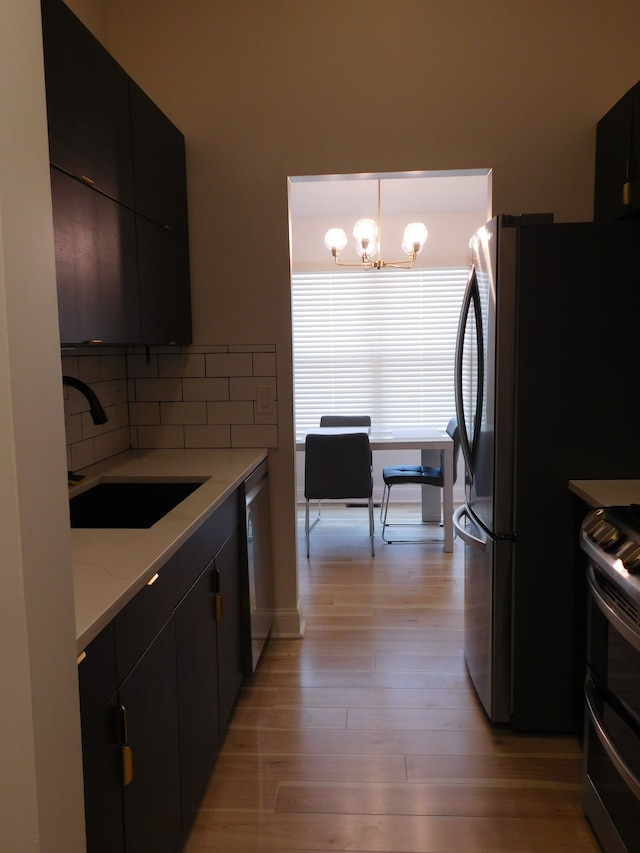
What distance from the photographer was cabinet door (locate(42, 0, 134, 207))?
5.51 ft

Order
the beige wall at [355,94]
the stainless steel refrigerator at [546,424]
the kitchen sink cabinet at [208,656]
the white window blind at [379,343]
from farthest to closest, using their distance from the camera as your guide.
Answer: the white window blind at [379,343] → the beige wall at [355,94] → the stainless steel refrigerator at [546,424] → the kitchen sink cabinet at [208,656]

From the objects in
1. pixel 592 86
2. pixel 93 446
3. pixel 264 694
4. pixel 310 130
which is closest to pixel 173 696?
pixel 264 694

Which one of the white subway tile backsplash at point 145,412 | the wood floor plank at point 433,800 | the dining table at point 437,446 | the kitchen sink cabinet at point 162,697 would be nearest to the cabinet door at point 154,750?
the kitchen sink cabinet at point 162,697

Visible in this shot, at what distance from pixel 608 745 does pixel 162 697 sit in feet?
3.59

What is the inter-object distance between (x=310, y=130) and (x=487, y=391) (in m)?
1.41

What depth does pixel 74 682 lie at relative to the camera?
1.02m

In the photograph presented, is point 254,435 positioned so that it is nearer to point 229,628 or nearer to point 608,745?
point 229,628

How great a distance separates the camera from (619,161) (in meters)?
2.50

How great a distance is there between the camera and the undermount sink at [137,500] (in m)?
2.42

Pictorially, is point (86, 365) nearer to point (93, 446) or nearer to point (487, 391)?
point (93, 446)

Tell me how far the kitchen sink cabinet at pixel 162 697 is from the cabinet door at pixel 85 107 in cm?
106

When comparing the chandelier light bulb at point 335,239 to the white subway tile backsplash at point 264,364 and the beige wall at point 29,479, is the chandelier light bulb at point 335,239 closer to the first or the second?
the white subway tile backsplash at point 264,364

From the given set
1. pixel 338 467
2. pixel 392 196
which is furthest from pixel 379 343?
pixel 338 467

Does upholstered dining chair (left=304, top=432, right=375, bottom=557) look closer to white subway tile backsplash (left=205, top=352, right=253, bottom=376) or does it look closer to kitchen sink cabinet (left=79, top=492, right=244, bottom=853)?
white subway tile backsplash (left=205, top=352, right=253, bottom=376)
